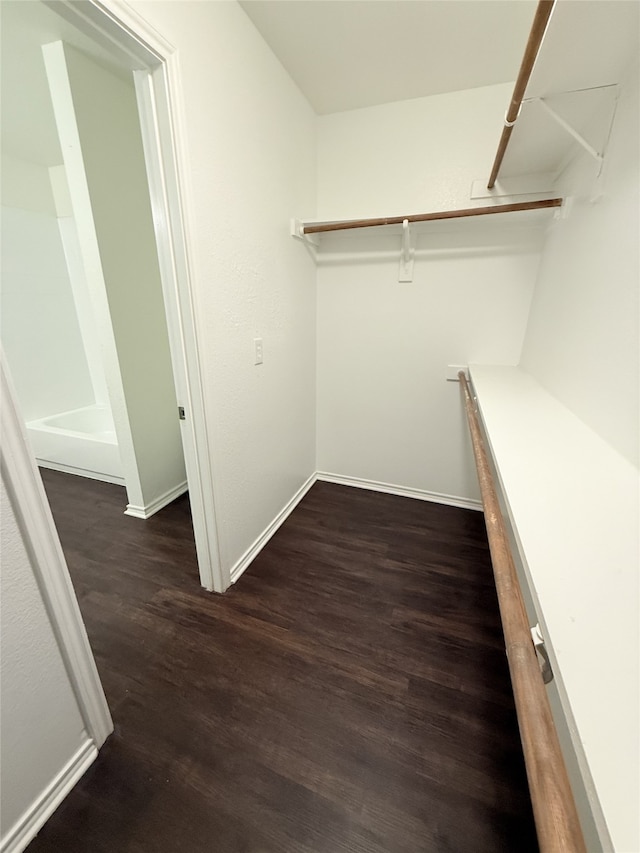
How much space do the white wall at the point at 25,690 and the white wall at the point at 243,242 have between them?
0.74m

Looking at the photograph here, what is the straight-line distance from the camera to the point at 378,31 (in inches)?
55.2

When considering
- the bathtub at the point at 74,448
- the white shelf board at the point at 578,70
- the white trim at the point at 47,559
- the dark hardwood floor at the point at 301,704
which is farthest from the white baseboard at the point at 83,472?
the white shelf board at the point at 578,70

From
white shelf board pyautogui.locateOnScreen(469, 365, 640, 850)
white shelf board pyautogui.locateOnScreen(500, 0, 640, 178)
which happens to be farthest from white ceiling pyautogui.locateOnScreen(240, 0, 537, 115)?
white shelf board pyautogui.locateOnScreen(469, 365, 640, 850)

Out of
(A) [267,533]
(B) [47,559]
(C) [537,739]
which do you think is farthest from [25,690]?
(A) [267,533]

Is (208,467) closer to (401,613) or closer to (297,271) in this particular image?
(401,613)

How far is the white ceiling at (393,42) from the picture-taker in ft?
4.26

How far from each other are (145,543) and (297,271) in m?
1.90

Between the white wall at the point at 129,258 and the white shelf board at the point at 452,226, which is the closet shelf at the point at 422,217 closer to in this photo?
the white shelf board at the point at 452,226

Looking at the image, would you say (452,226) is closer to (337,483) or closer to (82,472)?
(337,483)

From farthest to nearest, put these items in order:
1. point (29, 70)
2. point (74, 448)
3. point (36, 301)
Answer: point (36, 301) < point (74, 448) < point (29, 70)

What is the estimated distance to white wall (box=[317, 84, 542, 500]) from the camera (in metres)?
1.87

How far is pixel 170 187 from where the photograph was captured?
1156 millimetres

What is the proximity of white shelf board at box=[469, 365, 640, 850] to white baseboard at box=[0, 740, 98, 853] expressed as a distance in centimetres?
137

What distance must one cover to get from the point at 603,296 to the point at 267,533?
191 centimetres
